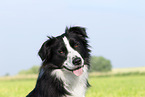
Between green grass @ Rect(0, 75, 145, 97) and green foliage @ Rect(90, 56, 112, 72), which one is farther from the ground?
green grass @ Rect(0, 75, 145, 97)

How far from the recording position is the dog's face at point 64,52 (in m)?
4.86

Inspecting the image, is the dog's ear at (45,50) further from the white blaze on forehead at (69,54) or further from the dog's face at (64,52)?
the white blaze on forehead at (69,54)

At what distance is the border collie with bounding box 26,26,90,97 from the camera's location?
4988 millimetres

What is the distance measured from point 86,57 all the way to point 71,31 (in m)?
0.83

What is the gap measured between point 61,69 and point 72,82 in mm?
469

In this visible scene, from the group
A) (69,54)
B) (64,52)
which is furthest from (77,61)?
(64,52)

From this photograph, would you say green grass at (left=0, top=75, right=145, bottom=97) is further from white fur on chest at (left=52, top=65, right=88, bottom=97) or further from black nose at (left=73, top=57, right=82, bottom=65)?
black nose at (left=73, top=57, right=82, bottom=65)

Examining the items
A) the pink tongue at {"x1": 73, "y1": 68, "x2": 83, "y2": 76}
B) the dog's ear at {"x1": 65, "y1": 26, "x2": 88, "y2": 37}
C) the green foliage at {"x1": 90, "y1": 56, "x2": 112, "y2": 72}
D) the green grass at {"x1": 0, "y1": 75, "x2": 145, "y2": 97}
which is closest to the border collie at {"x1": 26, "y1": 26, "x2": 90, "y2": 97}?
the pink tongue at {"x1": 73, "y1": 68, "x2": 83, "y2": 76}

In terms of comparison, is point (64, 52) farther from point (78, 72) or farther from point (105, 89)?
point (105, 89)

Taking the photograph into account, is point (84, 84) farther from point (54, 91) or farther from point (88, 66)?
point (54, 91)

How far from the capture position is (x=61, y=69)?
5.18m

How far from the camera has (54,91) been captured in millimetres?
5070

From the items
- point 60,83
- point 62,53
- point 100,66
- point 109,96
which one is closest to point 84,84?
point 60,83

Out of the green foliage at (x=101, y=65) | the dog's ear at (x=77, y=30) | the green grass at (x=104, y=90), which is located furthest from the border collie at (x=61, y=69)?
the green foliage at (x=101, y=65)
